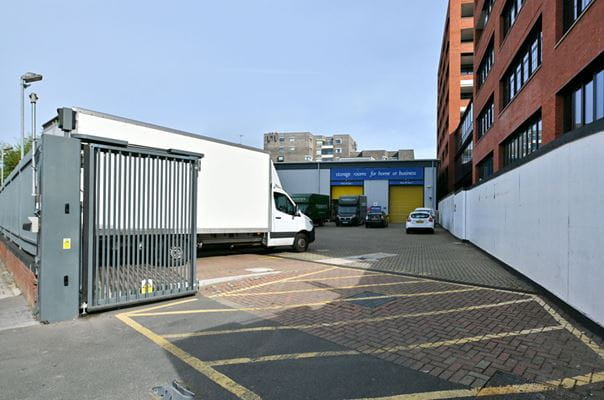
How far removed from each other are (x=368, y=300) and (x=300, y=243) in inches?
310

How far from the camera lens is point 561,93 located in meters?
11.0

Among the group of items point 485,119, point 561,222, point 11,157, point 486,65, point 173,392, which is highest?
point 486,65

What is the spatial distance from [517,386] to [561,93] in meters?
10.5

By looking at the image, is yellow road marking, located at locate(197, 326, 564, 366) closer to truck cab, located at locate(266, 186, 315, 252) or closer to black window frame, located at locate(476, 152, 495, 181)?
truck cab, located at locate(266, 186, 315, 252)

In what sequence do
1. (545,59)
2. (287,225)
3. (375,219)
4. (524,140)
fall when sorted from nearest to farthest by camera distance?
(545,59) → (287,225) → (524,140) → (375,219)

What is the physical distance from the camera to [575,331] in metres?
5.09

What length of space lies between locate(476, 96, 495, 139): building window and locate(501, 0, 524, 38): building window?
3822 millimetres

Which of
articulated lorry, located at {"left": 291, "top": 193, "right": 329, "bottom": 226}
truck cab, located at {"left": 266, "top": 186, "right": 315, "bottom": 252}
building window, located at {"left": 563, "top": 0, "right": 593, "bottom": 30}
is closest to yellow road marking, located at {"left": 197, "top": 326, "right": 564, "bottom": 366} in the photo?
truck cab, located at {"left": 266, "top": 186, "right": 315, "bottom": 252}

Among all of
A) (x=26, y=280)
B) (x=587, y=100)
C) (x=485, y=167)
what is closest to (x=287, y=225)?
(x=26, y=280)

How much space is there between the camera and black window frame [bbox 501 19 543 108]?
13.5 m

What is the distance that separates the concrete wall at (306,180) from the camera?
152 ft

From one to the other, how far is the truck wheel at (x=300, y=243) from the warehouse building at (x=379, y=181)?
99.9 feet

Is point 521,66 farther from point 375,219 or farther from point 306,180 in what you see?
point 306,180

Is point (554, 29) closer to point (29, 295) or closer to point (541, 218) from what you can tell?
point (541, 218)
